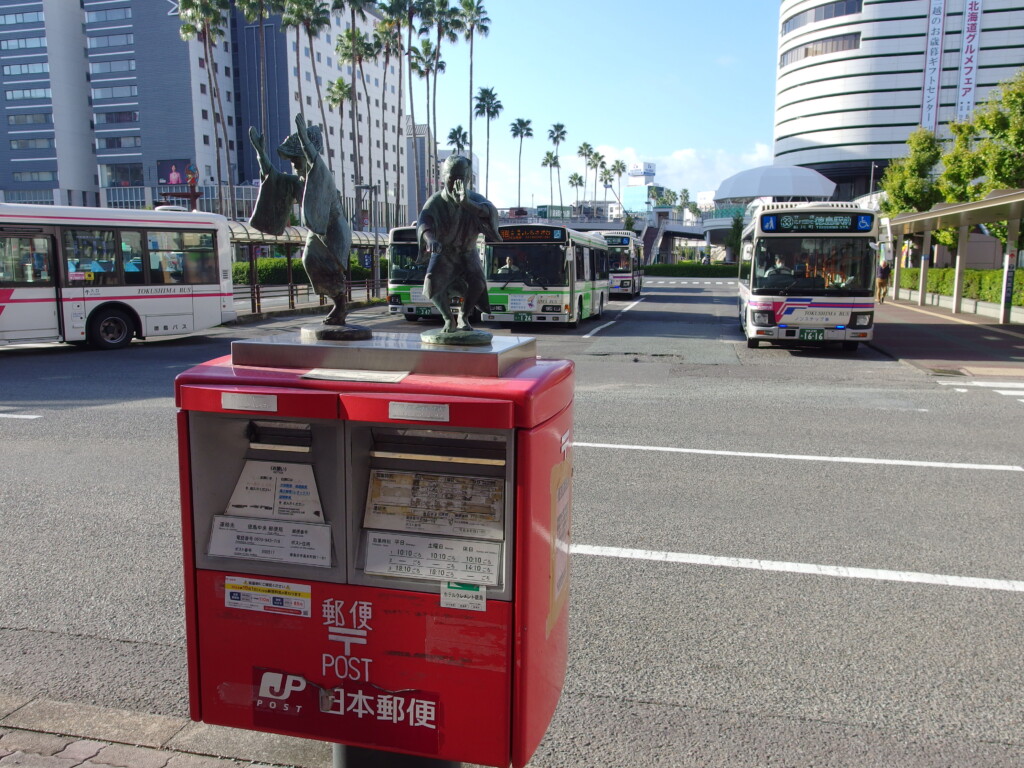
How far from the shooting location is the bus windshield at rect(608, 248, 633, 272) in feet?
124

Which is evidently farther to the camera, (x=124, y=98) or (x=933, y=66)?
(x=933, y=66)

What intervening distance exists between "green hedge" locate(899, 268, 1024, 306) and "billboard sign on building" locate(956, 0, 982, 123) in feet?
223

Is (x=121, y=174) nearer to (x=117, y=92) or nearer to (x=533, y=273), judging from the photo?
(x=117, y=92)

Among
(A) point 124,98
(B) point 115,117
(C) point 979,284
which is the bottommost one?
(C) point 979,284

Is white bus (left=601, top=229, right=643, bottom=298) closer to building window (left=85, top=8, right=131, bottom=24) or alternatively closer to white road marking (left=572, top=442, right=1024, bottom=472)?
white road marking (left=572, top=442, right=1024, bottom=472)

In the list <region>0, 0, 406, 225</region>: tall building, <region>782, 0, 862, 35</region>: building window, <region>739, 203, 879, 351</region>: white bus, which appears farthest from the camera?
<region>782, 0, 862, 35</region>: building window

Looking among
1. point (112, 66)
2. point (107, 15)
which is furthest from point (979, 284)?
point (107, 15)

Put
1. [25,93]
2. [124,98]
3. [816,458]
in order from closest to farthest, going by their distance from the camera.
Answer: [816,458] → [124,98] → [25,93]

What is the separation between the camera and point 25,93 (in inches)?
3317

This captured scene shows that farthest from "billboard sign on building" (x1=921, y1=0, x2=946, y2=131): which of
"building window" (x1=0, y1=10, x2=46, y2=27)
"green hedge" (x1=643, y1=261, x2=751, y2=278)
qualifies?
"building window" (x1=0, y1=10, x2=46, y2=27)

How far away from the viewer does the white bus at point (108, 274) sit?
14344 mm

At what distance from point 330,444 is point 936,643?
3297 millimetres

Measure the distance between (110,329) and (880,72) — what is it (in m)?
98.8

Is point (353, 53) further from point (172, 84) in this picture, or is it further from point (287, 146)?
point (287, 146)
